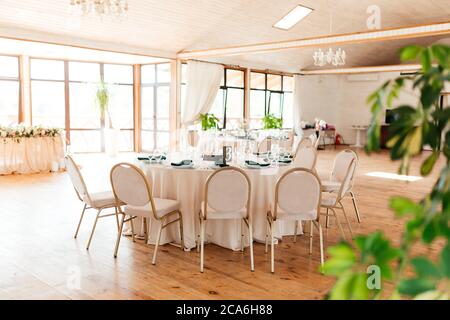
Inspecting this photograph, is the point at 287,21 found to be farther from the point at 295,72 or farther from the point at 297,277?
the point at 297,277

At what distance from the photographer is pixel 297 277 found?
150 inches

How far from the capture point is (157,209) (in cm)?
412

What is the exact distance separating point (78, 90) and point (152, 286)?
11.2 metres

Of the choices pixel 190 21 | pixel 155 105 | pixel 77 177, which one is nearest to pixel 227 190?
pixel 77 177

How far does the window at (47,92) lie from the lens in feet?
41.8

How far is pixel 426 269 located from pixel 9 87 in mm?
12980

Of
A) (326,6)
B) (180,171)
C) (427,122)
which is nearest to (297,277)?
(180,171)

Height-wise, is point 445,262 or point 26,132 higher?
point 26,132

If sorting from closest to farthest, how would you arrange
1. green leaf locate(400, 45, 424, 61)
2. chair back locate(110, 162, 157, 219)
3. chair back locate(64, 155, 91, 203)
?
green leaf locate(400, 45, 424, 61)
chair back locate(110, 162, 157, 219)
chair back locate(64, 155, 91, 203)

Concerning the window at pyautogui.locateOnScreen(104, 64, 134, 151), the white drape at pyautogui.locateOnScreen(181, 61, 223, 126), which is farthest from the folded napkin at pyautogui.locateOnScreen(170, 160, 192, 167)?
the window at pyautogui.locateOnScreen(104, 64, 134, 151)

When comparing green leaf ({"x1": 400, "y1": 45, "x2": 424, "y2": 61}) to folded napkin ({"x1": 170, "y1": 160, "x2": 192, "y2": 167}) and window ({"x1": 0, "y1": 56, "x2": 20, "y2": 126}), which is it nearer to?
folded napkin ({"x1": 170, "y1": 160, "x2": 192, "y2": 167})

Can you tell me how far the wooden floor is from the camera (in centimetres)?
344

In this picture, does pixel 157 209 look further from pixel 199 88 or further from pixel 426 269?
pixel 199 88

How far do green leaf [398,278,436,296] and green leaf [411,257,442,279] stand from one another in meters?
0.02
